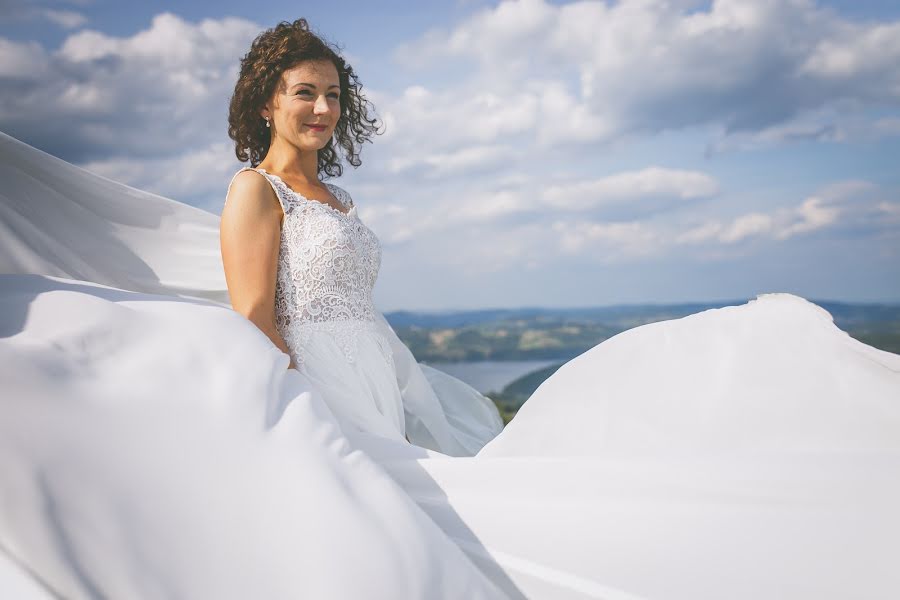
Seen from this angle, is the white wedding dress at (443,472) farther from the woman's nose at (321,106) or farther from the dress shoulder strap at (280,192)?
the woman's nose at (321,106)

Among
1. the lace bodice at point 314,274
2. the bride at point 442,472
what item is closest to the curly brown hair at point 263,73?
the lace bodice at point 314,274

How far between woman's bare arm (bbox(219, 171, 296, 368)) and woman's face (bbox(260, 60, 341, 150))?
0.29 m

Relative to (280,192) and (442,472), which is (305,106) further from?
(442,472)

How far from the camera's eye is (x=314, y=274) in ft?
7.11

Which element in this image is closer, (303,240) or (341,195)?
(303,240)

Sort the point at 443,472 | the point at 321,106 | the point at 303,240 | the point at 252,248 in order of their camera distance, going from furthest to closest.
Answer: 1. the point at 321,106
2. the point at 303,240
3. the point at 252,248
4. the point at 443,472

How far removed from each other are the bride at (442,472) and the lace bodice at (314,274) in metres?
0.78

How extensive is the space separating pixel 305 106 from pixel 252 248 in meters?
0.63

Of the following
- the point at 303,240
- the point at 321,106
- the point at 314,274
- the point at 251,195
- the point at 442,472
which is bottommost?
the point at 442,472

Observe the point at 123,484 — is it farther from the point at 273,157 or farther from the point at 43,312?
the point at 273,157

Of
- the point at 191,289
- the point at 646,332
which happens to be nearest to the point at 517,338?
the point at 191,289

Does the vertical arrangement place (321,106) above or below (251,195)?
above

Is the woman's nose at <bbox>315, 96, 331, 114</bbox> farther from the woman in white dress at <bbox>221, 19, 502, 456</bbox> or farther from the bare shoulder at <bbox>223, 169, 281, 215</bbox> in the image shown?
the bare shoulder at <bbox>223, 169, 281, 215</bbox>

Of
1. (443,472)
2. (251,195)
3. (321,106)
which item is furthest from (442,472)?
(321,106)
